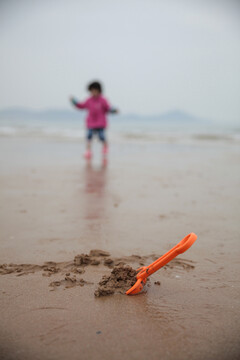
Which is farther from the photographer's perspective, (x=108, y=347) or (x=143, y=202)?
(x=143, y=202)

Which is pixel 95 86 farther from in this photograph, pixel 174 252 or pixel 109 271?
pixel 174 252

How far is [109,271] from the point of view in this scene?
1.69m

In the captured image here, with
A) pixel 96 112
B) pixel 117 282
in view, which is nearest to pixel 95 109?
pixel 96 112

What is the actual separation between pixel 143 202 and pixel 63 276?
1710mm

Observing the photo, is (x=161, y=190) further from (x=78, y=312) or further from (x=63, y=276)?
(x=78, y=312)

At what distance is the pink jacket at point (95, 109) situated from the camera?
770 cm

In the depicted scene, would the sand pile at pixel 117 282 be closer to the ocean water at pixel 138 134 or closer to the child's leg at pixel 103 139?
the child's leg at pixel 103 139

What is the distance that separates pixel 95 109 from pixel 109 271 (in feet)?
21.0

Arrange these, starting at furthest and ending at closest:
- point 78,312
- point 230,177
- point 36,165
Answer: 1. point 36,165
2. point 230,177
3. point 78,312

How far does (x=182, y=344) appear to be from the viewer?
3.72 feet

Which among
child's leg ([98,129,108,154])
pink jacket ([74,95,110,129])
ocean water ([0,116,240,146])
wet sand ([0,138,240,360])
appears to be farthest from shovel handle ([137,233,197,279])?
ocean water ([0,116,240,146])

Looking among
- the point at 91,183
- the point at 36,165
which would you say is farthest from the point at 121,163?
the point at 91,183

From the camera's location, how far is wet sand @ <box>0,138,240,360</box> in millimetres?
1140

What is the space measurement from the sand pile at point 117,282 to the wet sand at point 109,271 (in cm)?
3
